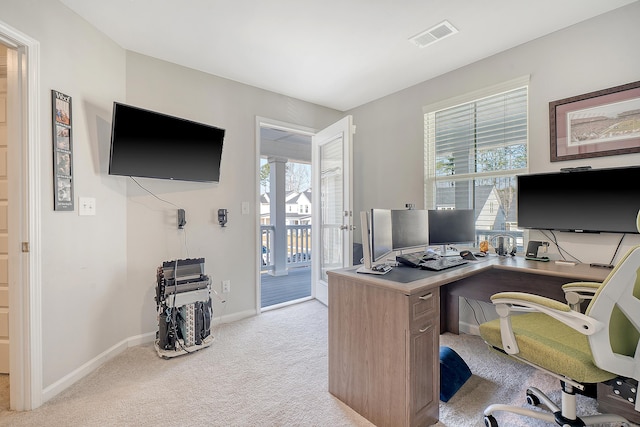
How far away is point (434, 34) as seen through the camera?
2.35 metres

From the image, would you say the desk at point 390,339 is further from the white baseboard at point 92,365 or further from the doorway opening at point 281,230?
the doorway opening at point 281,230

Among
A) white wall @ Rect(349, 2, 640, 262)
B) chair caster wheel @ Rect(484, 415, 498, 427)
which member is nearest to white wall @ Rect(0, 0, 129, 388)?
chair caster wheel @ Rect(484, 415, 498, 427)

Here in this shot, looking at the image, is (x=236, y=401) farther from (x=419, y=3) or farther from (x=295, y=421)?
(x=419, y=3)

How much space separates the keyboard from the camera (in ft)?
6.33

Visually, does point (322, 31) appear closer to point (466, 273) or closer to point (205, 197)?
point (205, 197)

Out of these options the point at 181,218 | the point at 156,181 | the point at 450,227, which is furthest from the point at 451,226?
the point at 156,181

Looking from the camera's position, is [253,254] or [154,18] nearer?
[154,18]

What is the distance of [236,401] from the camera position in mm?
1838

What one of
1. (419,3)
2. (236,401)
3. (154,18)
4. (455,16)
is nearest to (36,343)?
(236,401)

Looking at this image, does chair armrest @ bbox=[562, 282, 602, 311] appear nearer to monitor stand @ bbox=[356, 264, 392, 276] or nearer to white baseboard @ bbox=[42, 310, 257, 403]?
monitor stand @ bbox=[356, 264, 392, 276]

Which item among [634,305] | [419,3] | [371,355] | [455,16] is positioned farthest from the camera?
[455,16]

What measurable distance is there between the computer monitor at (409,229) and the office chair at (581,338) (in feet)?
2.39

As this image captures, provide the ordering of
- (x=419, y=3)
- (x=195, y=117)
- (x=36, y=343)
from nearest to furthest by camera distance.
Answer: (x=36, y=343), (x=419, y=3), (x=195, y=117)

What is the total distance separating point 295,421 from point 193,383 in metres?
0.82
